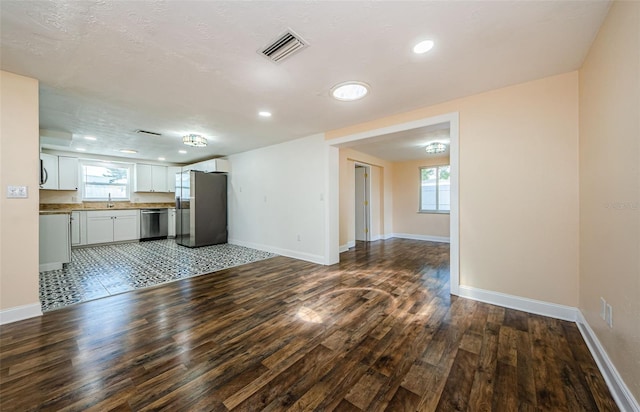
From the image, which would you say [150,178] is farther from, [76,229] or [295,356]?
[295,356]

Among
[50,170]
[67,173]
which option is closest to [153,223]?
[67,173]

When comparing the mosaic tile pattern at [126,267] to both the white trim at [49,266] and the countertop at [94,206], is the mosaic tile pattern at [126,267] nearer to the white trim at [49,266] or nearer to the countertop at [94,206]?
the white trim at [49,266]

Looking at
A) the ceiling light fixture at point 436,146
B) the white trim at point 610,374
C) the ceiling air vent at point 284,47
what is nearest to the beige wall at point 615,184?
the white trim at point 610,374

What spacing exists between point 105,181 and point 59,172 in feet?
3.46

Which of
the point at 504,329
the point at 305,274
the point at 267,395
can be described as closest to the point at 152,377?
the point at 267,395

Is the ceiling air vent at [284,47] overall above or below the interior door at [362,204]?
above

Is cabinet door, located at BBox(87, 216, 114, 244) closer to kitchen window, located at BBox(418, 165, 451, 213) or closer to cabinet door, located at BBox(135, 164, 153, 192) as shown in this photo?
cabinet door, located at BBox(135, 164, 153, 192)

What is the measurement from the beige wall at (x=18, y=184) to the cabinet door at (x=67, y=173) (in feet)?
14.3

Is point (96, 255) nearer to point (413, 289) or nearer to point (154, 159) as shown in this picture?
point (154, 159)

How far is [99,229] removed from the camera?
5.94 metres

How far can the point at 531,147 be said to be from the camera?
2.39 m

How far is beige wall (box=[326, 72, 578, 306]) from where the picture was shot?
2232 millimetres

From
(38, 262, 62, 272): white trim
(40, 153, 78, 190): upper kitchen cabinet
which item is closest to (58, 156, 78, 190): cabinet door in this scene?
(40, 153, 78, 190): upper kitchen cabinet

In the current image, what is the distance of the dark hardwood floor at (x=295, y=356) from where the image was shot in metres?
1.35
